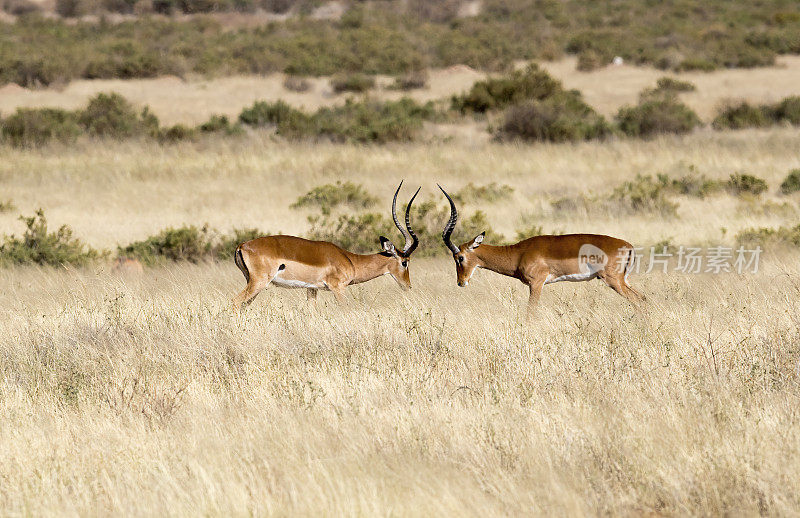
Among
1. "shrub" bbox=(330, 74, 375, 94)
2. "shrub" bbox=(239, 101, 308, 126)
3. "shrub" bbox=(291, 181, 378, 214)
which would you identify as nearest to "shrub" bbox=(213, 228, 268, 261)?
"shrub" bbox=(291, 181, 378, 214)

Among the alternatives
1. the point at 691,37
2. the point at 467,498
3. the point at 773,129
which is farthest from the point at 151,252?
the point at 691,37

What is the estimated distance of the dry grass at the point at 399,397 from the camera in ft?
15.4

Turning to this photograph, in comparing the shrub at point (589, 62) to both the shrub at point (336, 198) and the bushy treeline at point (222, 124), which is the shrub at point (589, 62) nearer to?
the bushy treeline at point (222, 124)

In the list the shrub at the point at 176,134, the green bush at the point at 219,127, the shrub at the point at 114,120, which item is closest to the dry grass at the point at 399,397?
the shrub at the point at 176,134

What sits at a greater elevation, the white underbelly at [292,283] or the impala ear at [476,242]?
the impala ear at [476,242]

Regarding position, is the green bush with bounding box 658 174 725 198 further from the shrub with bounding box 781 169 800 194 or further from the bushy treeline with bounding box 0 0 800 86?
the bushy treeline with bounding box 0 0 800 86

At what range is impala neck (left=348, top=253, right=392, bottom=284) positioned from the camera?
384 inches

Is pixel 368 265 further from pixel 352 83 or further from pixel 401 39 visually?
pixel 401 39

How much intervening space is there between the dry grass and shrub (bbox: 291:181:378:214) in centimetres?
549

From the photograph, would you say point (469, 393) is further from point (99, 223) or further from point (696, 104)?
point (696, 104)

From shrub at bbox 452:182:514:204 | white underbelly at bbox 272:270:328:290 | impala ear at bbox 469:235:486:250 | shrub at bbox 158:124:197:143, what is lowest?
shrub at bbox 158:124:197:143

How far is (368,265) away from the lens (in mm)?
9820

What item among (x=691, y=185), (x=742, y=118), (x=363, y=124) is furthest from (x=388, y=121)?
(x=742, y=118)

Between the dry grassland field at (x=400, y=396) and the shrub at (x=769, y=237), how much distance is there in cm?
37
